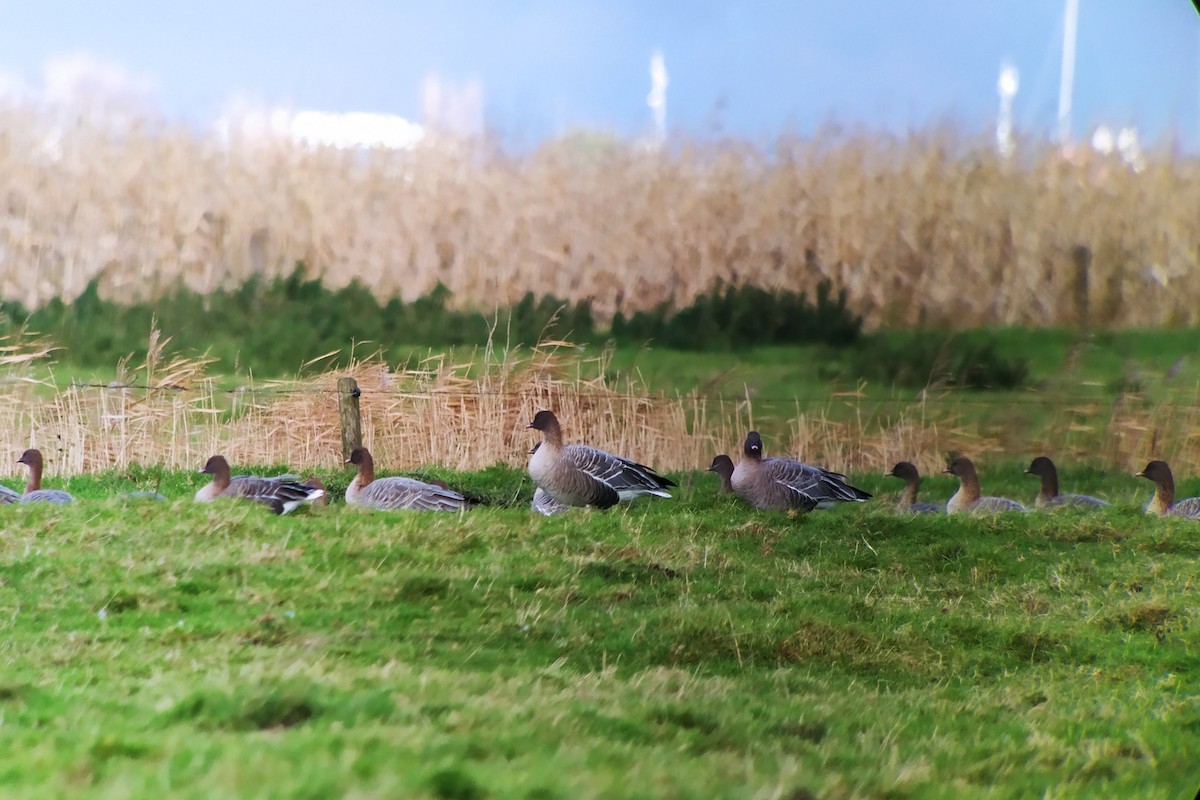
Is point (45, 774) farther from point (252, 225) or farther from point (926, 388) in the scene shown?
point (926, 388)

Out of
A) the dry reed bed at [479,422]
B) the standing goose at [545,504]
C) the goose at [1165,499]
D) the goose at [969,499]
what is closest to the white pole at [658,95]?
the dry reed bed at [479,422]

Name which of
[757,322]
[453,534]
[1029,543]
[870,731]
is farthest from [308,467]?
[1029,543]

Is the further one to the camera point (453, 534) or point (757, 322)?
point (757, 322)

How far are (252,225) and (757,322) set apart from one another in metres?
2.30

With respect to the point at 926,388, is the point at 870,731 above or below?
below

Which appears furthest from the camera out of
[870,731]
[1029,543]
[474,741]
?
[1029,543]

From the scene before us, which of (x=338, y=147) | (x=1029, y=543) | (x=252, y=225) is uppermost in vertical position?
(x=338, y=147)

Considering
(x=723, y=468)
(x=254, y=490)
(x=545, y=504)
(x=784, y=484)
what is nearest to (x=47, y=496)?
(x=254, y=490)

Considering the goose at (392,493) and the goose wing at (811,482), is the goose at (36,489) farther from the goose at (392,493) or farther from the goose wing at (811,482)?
the goose wing at (811,482)

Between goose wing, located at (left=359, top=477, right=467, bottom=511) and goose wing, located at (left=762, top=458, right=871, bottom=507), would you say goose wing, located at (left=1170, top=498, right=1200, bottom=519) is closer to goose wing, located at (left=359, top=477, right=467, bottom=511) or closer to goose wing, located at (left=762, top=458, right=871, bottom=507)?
goose wing, located at (left=762, top=458, right=871, bottom=507)

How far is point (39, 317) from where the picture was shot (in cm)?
468

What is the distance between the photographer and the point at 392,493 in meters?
4.73

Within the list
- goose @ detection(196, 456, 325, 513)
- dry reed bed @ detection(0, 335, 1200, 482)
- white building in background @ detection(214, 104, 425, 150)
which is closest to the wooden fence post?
dry reed bed @ detection(0, 335, 1200, 482)

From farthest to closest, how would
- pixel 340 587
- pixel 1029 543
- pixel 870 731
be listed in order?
pixel 1029 543 < pixel 340 587 < pixel 870 731
